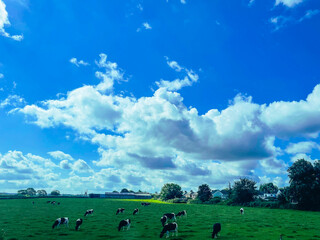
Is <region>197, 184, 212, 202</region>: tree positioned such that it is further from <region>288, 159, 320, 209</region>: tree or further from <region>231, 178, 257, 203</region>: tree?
<region>288, 159, 320, 209</region>: tree

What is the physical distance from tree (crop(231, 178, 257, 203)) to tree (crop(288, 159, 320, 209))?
27.4m

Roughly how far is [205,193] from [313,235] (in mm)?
101809

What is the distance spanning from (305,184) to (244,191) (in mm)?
32616

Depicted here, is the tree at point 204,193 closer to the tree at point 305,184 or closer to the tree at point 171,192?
the tree at point 171,192

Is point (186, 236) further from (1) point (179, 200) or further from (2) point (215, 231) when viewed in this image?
(1) point (179, 200)

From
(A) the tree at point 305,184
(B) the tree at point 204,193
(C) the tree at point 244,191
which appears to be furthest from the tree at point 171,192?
(A) the tree at point 305,184

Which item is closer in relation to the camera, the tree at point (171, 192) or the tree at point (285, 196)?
the tree at point (285, 196)

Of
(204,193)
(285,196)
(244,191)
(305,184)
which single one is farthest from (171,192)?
(305,184)

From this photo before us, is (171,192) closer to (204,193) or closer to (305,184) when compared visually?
(204,193)

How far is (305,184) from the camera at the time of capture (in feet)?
229

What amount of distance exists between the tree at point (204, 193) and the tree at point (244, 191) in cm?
2385

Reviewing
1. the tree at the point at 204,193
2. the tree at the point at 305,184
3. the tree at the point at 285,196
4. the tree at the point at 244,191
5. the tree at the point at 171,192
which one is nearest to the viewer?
the tree at the point at 305,184

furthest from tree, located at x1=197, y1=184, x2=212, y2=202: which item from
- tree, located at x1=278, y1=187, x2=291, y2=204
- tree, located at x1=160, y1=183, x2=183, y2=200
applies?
tree, located at x1=278, y1=187, x2=291, y2=204

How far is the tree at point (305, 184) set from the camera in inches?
2766
